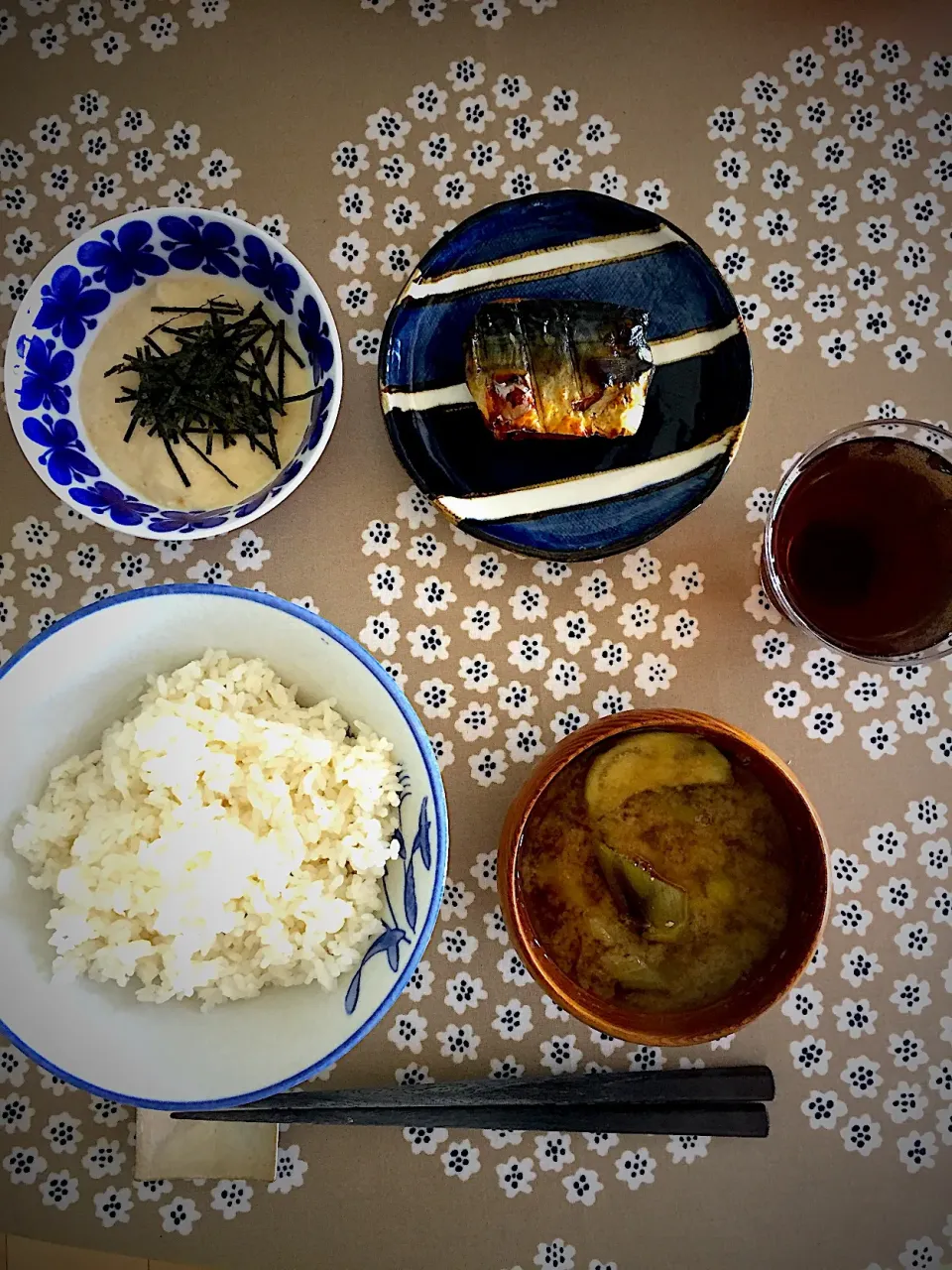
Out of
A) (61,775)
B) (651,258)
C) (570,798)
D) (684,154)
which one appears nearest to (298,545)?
(61,775)

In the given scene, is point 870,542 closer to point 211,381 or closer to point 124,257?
point 211,381

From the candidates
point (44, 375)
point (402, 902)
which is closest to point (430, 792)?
point (402, 902)

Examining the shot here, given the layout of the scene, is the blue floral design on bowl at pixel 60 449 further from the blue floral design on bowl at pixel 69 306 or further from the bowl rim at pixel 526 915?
the bowl rim at pixel 526 915

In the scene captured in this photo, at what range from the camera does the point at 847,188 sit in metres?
1.88

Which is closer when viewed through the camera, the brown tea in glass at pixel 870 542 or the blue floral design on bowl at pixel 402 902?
the blue floral design on bowl at pixel 402 902

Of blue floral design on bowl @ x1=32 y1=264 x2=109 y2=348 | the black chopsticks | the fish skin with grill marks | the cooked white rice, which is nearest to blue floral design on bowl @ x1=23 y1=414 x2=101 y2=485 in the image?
blue floral design on bowl @ x1=32 y1=264 x2=109 y2=348

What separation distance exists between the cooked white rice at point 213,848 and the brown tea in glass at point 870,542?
807 millimetres

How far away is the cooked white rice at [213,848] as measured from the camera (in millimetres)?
1477

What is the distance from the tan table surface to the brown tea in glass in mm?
128

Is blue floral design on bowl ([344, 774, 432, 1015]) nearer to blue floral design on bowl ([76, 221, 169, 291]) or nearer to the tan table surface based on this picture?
the tan table surface

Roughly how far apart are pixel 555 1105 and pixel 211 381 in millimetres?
1420

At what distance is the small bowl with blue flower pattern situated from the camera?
1.65 m

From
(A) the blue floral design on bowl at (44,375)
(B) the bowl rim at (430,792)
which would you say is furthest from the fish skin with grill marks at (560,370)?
(A) the blue floral design on bowl at (44,375)

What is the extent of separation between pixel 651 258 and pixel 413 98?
1.88ft
